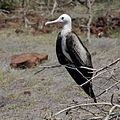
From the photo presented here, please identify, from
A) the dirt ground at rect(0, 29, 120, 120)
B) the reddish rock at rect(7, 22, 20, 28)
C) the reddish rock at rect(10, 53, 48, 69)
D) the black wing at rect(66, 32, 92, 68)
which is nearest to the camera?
the black wing at rect(66, 32, 92, 68)

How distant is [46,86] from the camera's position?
6695 mm

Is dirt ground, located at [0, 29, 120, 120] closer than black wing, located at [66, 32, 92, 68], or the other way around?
black wing, located at [66, 32, 92, 68]

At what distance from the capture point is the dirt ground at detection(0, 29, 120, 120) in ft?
17.0

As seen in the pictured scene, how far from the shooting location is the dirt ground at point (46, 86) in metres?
5.17

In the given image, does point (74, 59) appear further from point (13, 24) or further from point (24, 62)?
point (13, 24)

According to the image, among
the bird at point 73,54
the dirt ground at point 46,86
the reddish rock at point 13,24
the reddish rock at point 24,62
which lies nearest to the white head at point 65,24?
the bird at point 73,54

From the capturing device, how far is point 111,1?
17.0 m

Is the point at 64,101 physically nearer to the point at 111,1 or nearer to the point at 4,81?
the point at 4,81

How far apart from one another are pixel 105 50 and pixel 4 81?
284cm

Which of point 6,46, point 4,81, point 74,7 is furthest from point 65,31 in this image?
point 74,7

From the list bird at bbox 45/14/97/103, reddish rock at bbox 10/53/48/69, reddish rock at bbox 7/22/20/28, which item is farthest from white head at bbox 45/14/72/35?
reddish rock at bbox 7/22/20/28

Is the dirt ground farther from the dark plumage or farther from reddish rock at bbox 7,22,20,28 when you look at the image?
reddish rock at bbox 7,22,20,28

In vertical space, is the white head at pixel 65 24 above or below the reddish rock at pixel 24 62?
above

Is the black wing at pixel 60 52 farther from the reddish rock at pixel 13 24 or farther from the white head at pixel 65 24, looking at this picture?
the reddish rock at pixel 13 24
